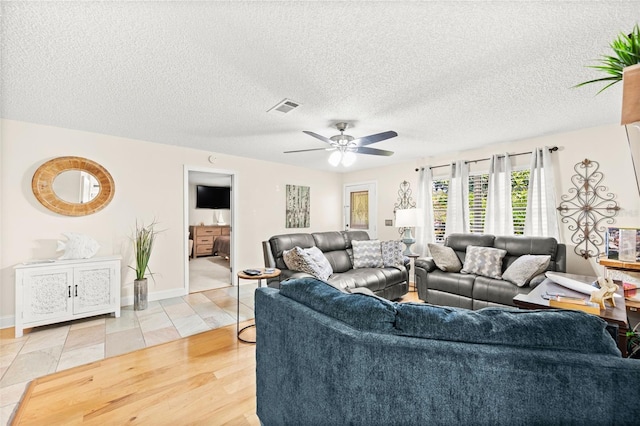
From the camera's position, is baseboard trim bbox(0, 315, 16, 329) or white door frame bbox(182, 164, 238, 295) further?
white door frame bbox(182, 164, 238, 295)

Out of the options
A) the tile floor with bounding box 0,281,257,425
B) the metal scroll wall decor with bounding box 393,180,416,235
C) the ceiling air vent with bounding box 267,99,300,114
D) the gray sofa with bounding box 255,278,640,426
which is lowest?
the tile floor with bounding box 0,281,257,425

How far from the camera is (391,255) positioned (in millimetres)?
4156

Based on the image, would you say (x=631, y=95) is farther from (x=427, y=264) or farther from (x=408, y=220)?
(x=408, y=220)

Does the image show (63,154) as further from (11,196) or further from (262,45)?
(262,45)

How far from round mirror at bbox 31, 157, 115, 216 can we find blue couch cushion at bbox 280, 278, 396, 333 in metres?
3.48

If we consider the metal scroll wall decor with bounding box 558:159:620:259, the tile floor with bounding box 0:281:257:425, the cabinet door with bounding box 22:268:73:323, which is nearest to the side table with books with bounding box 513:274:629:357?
the metal scroll wall decor with bounding box 558:159:620:259

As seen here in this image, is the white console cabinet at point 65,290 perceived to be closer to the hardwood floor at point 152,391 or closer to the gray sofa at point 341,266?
the hardwood floor at point 152,391

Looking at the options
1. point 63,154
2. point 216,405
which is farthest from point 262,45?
point 63,154

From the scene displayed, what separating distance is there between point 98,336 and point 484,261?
14.9ft

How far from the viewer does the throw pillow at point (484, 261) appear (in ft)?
11.1

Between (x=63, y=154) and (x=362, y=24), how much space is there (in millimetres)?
3880

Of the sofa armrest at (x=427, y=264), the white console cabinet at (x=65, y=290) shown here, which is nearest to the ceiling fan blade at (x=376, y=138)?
the sofa armrest at (x=427, y=264)

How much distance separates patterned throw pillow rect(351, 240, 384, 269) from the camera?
13.3 ft

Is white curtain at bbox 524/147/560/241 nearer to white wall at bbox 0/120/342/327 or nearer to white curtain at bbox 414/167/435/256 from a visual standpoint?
white curtain at bbox 414/167/435/256
